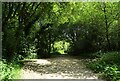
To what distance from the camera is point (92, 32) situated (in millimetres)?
26812

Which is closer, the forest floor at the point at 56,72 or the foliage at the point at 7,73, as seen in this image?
the foliage at the point at 7,73

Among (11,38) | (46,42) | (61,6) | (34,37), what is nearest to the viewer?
(11,38)

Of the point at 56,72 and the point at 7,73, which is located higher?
the point at 7,73

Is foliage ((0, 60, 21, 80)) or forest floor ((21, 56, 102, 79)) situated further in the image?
forest floor ((21, 56, 102, 79))

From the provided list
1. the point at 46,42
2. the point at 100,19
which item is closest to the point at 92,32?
the point at 100,19

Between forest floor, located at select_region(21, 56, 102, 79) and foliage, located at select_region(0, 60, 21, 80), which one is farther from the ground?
foliage, located at select_region(0, 60, 21, 80)

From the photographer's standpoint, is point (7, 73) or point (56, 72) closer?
point (7, 73)

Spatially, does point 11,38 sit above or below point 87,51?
above

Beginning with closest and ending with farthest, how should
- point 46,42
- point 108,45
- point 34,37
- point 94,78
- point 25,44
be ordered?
point 94,78 → point 25,44 → point 108,45 → point 34,37 → point 46,42

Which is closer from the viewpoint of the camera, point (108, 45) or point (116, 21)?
point (116, 21)

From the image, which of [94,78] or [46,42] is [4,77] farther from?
[46,42]

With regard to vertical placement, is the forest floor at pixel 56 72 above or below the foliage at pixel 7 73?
below

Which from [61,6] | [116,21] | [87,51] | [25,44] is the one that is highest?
[61,6]

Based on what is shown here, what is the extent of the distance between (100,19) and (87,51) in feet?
19.9
